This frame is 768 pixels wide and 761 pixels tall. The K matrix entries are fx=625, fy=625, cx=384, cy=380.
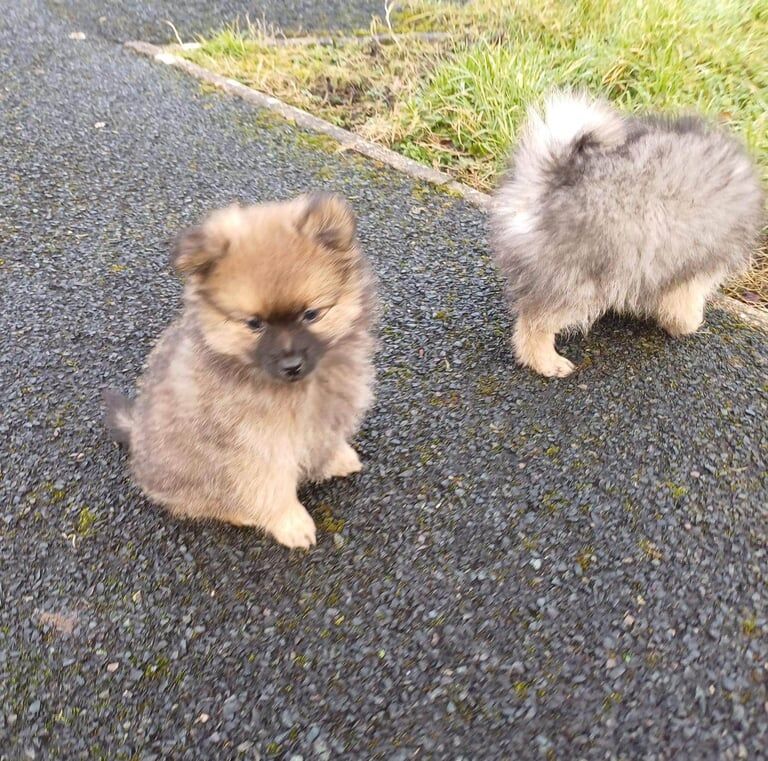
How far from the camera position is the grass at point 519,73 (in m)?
4.09

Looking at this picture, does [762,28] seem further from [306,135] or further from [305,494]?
[305,494]

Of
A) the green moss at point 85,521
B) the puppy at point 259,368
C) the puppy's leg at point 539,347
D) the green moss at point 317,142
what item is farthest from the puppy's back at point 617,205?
the green moss at point 317,142

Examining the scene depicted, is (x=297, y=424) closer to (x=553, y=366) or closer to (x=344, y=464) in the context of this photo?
(x=344, y=464)

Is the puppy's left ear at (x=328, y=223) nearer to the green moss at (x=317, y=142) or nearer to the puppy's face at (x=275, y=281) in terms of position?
the puppy's face at (x=275, y=281)

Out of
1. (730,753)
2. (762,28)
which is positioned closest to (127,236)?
(730,753)

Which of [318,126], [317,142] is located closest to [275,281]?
[317,142]

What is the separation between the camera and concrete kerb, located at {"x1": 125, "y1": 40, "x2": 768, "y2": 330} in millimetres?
2918

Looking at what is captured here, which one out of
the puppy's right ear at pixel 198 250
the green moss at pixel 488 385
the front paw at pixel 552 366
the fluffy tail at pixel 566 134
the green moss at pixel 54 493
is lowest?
the green moss at pixel 54 493

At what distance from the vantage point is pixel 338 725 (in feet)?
5.40

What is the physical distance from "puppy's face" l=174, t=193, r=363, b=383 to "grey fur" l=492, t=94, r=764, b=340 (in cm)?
98

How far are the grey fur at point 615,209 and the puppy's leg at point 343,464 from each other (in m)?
0.92

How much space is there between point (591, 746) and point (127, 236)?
10.7 feet

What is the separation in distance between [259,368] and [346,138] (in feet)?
10.4

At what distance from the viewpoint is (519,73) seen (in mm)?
4277
